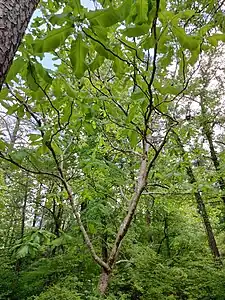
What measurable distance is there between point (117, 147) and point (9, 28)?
2.30 metres

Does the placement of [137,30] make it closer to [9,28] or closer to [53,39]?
[53,39]

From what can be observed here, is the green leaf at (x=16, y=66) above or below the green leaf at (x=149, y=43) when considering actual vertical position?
below

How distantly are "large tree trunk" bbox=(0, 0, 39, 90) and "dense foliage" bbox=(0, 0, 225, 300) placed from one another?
0.09m

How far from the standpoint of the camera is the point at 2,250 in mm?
6754

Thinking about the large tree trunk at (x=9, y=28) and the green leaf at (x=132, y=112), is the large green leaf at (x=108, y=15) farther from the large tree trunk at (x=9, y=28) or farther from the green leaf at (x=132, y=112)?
the green leaf at (x=132, y=112)

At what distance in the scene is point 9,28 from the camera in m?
0.51

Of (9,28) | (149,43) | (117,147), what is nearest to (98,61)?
(149,43)

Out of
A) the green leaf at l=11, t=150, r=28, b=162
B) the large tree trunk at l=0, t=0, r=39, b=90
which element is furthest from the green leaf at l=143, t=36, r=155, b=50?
the green leaf at l=11, t=150, r=28, b=162

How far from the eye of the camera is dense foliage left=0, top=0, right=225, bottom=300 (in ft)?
2.57

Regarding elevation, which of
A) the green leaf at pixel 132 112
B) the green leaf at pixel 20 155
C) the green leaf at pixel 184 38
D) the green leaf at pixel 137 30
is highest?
the green leaf at pixel 184 38

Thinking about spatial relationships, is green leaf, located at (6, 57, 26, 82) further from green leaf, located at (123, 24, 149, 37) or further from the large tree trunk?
green leaf, located at (123, 24, 149, 37)

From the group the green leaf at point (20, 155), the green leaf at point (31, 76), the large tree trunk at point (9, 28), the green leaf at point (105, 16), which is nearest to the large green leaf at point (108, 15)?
the green leaf at point (105, 16)

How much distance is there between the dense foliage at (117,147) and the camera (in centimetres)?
78

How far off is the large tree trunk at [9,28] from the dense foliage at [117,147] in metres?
0.09
